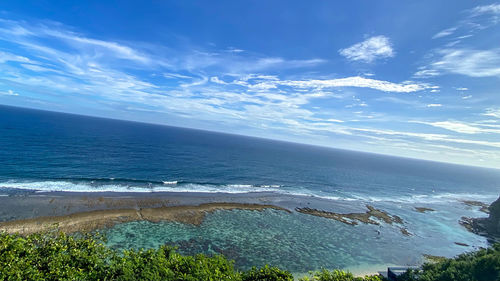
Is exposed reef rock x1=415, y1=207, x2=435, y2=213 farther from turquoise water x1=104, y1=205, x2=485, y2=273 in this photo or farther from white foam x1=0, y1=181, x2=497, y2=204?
turquoise water x1=104, y1=205, x2=485, y2=273

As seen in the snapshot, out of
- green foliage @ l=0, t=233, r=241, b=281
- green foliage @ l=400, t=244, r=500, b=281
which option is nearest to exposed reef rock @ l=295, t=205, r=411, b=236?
green foliage @ l=400, t=244, r=500, b=281

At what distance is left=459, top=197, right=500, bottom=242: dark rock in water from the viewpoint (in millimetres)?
48656

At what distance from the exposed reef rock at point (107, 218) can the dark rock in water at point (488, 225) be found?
2261 inches

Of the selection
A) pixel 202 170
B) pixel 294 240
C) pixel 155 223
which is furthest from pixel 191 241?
pixel 202 170

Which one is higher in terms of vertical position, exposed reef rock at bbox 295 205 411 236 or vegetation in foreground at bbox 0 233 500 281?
vegetation in foreground at bbox 0 233 500 281

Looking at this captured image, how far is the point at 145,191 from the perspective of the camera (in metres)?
47.3

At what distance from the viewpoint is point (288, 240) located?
3456cm

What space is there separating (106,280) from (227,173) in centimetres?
6144

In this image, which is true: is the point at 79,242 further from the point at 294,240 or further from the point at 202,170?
the point at 202,170

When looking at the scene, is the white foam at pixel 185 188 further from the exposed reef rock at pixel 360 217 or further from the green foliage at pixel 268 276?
the green foliage at pixel 268 276

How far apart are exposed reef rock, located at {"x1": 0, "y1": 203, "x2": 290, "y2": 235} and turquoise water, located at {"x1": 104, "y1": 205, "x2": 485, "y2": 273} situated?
176 cm

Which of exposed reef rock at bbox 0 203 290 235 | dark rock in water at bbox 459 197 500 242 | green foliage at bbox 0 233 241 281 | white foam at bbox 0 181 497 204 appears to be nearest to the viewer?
green foliage at bbox 0 233 241 281

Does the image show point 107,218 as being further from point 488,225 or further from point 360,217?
point 488,225

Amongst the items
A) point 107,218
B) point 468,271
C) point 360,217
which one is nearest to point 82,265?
point 107,218
